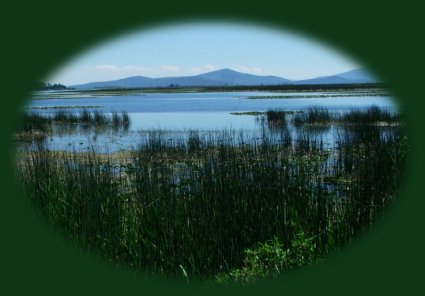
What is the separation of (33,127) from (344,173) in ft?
49.2

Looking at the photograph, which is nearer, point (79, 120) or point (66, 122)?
point (66, 122)

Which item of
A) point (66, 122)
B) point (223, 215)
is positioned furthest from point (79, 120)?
point (223, 215)

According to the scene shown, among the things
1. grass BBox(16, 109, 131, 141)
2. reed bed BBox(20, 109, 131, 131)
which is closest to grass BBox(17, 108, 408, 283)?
grass BBox(16, 109, 131, 141)

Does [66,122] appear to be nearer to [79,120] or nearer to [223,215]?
[79,120]

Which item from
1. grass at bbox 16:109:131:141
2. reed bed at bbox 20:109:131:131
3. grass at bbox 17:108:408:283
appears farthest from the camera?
reed bed at bbox 20:109:131:131

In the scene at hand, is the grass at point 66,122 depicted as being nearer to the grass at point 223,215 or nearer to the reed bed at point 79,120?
the reed bed at point 79,120

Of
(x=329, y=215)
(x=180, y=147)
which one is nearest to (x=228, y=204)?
(x=329, y=215)

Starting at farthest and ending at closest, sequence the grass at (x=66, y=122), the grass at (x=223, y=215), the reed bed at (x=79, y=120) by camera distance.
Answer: the reed bed at (x=79, y=120) < the grass at (x=66, y=122) < the grass at (x=223, y=215)

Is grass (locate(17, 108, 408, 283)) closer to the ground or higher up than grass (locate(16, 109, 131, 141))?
closer to the ground

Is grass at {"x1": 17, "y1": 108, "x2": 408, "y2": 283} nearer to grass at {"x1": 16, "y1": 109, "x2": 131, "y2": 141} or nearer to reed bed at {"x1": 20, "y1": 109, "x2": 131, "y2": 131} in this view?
grass at {"x1": 16, "y1": 109, "x2": 131, "y2": 141}

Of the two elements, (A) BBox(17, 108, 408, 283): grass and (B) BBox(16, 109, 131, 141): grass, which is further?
(B) BBox(16, 109, 131, 141): grass

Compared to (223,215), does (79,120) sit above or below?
above

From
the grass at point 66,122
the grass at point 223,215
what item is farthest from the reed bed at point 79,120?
the grass at point 223,215

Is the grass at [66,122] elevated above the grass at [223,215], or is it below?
above
